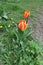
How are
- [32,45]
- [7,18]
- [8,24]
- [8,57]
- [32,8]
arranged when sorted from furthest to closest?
[32,8] → [7,18] → [8,24] → [32,45] → [8,57]

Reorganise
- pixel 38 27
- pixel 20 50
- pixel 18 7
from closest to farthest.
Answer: pixel 20 50 → pixel 38 27 → pixel 18 7

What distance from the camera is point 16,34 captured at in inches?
155

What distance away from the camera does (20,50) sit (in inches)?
155

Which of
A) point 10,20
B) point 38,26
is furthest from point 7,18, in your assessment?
point 38,26

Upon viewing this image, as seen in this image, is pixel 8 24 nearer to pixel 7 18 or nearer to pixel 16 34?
pixel 7 18

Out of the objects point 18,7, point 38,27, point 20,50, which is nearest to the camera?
point 20,50

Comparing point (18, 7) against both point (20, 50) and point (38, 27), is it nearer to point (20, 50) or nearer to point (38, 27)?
point (38, 27)

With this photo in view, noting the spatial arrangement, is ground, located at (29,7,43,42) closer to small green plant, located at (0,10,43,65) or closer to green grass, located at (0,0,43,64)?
green grass, located at (0,0,43,64)

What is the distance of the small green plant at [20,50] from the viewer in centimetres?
375

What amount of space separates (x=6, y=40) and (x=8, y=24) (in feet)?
2.24

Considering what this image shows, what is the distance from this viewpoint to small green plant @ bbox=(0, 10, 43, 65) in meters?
3.75

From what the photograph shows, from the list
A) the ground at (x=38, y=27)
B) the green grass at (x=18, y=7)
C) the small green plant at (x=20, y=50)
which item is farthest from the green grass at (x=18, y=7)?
the small green plant at (x=20, y=50)

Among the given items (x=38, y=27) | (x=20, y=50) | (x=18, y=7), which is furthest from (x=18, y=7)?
(x=20, y=50)

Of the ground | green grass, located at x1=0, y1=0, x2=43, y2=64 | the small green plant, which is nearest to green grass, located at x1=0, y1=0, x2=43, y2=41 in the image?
green grass, located at x1=0, y1=0, x2=43, y2=64
